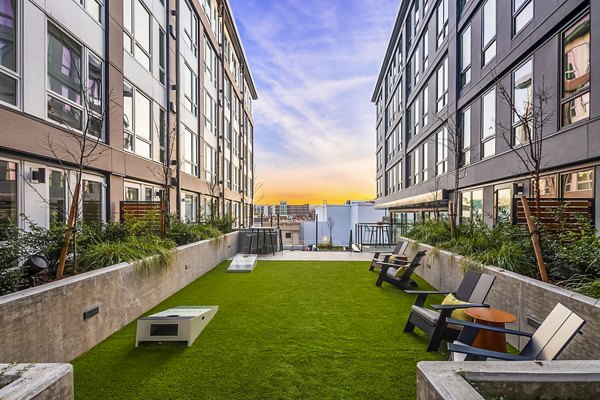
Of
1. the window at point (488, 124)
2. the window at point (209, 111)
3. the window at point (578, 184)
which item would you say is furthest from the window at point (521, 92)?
the window at point (209, 111)

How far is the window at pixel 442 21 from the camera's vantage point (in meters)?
14.2

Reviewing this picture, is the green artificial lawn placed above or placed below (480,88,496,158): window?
below

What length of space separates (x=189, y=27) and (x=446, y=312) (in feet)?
50.9

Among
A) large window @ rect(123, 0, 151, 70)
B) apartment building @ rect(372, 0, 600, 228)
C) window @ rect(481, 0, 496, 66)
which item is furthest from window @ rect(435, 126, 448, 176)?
large window @ rect(123, 0, 151, 70)

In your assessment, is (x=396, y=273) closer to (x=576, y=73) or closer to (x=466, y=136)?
(x=576, y=73)

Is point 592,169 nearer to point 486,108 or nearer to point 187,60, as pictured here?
point 486,108

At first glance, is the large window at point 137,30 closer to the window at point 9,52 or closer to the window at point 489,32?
the window at point 9,52

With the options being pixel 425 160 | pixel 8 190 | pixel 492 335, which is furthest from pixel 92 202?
pixel 425 160

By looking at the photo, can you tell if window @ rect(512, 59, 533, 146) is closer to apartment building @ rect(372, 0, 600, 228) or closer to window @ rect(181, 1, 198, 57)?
apartment building @ rect(372, 0, 600, 228)

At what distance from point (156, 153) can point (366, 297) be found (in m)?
8.60

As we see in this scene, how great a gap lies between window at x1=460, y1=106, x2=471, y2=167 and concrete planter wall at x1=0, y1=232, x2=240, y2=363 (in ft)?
35.5

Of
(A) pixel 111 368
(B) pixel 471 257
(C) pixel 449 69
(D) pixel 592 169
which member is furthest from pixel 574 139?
(A) pixel 111 368

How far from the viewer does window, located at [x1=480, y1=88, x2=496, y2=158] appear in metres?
10.1

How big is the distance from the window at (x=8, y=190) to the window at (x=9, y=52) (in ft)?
3.57
